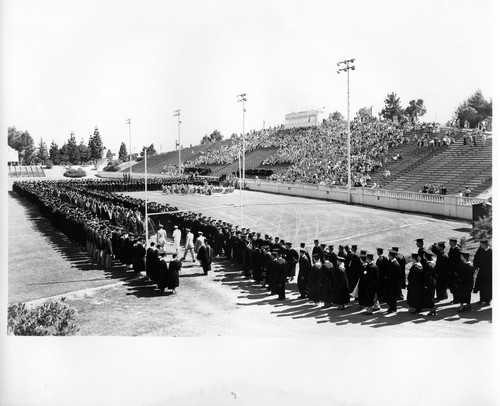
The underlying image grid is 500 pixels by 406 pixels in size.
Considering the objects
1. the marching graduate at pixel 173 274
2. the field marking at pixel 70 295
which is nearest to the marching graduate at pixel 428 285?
the marching graduate at pixel 173 274

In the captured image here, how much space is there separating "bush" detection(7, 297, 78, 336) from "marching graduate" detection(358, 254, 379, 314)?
5.11m

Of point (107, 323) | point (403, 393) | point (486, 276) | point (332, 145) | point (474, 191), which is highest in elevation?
point (332, 145)

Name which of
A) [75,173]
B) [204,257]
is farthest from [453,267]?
[75,173]

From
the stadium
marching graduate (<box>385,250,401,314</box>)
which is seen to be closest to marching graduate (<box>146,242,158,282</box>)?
the stadium

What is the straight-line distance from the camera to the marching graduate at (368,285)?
8117mm

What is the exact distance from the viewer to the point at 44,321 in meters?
8.48

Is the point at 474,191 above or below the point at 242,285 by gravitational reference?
above

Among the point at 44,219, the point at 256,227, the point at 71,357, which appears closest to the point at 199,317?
the point at 71,357

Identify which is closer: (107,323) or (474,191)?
(107,323)

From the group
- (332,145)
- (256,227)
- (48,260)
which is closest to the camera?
(48,260)

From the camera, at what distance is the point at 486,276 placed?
8.07 meters

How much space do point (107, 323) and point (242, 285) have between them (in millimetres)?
2892

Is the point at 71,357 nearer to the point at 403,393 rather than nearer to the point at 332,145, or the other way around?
the point at 403,393

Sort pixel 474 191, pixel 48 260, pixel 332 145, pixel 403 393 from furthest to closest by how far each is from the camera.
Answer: pixel 332 145, pixel 474 191, pixel 48 260, pixel 403 393
